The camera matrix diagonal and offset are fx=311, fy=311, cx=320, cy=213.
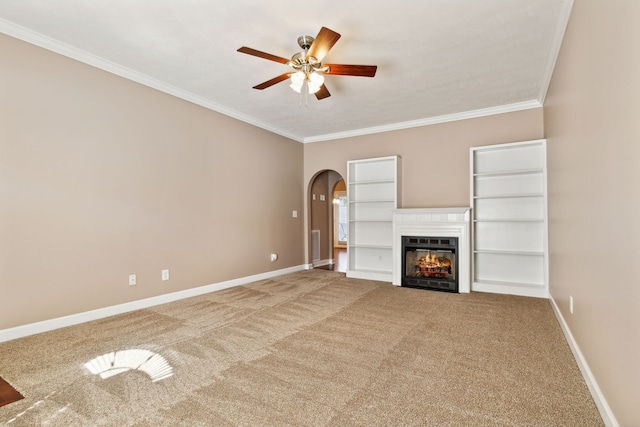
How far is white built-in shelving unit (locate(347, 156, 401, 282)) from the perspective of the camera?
552cm

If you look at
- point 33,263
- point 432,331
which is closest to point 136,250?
point 33,263

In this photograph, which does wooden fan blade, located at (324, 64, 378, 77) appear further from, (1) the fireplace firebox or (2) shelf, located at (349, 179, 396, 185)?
(1) the fireplace firebox

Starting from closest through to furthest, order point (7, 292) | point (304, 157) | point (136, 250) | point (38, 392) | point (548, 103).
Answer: point (38, 392) < point (7, 292) < point (136, 250) < point (548, 103) < point (304, 157)

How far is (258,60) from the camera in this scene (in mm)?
3264

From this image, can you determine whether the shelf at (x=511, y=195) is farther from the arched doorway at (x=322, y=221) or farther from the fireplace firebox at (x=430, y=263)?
the arched doorway at (x=322, y=221)

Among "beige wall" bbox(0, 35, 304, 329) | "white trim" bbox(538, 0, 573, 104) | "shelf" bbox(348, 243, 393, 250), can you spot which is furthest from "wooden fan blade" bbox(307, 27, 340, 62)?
"shelf" bbox(348, 243, 393, 250)

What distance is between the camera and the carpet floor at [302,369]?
5.65ft

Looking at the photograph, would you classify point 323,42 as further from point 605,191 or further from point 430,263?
point 430,263

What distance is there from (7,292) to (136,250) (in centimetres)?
112

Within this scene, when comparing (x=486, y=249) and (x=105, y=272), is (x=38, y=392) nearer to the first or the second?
(x=105, y=272)

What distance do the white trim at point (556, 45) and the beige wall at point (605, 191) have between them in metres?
0.11

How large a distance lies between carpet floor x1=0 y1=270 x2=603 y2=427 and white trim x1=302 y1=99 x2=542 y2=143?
2820 millimetres

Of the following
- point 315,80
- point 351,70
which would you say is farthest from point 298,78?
point 351,70

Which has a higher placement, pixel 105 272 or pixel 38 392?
pixel 105 272
